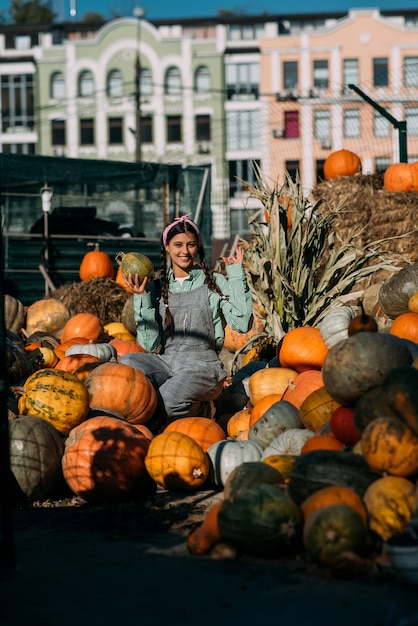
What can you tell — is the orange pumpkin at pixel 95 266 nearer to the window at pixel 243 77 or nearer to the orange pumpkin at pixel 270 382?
the orange pumpkin at pixel 270 382

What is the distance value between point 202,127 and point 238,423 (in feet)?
167

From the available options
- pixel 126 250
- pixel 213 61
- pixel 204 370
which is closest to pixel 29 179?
pixel 126 250

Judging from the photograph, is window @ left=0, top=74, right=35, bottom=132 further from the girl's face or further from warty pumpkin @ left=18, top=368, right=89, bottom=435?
warty pumpkin @ left=18, top=368, right=89, bottom=435

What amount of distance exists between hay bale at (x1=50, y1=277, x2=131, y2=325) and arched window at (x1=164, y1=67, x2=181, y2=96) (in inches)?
1808

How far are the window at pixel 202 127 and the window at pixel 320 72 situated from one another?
6818mm

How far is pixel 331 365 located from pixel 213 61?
5472 cm

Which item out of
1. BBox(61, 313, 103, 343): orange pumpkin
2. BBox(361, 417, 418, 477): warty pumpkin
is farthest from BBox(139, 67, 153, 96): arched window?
BBox(361, 417, 418, 477): warty pumpkin

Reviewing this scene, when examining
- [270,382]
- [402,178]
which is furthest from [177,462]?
[402,178]

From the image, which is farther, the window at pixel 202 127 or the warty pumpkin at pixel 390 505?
the window at pixel 202 127

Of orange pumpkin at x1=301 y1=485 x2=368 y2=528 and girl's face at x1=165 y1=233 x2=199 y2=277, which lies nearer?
orange pumpkin at x1=301 y1=485 x2=368 y2=528

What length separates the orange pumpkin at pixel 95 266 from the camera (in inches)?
573

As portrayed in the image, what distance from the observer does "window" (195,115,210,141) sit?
56.7 metres

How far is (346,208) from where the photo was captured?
11.9m

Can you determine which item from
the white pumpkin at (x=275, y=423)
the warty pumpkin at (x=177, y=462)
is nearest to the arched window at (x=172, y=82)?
the white pumpkin at (x=275, y=423)
